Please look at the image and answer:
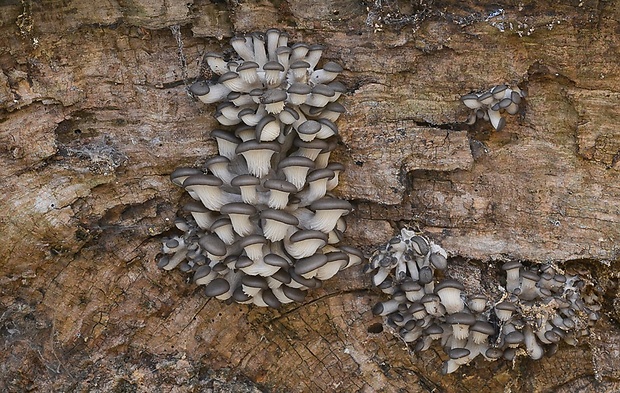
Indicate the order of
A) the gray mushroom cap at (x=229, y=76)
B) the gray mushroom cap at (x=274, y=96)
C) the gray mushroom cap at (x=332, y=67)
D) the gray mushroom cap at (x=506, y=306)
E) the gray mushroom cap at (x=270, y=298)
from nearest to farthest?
the gray mushroom cap at (x=274, y=96)
the gray mushroom cap at (x=229, y=76)
the gray mushroom cap at (x=332, y=67)
the gray mushroom cap at (x=506, y=306)
the gray mushroom cap at (x=270, y=298)

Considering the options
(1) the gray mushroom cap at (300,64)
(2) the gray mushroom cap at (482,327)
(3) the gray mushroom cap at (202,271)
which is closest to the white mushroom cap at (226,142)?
(1) the gray mushroom cap at (300,64)

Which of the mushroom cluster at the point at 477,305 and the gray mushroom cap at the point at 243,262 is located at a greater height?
the gray mushroom cap at the point at 243,262

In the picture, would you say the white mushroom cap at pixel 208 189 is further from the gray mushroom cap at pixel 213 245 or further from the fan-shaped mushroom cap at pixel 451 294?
the fan-shaped mushroom cap at pixel 451 294

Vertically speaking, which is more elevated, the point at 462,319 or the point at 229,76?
the point at 229,76

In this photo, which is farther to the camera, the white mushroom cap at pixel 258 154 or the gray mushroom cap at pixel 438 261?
the gray mushroom cap at pixel 438 261

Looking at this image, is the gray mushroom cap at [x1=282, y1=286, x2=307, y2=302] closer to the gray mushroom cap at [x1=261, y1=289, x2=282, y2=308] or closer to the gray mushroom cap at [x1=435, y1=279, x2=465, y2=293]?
the gray mushroom cap at [x1=261, y1=289, x2=282, y2=308]

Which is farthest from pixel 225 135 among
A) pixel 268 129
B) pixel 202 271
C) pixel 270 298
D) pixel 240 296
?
pixel 270 298

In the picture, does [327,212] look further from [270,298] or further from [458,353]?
[458,353]
